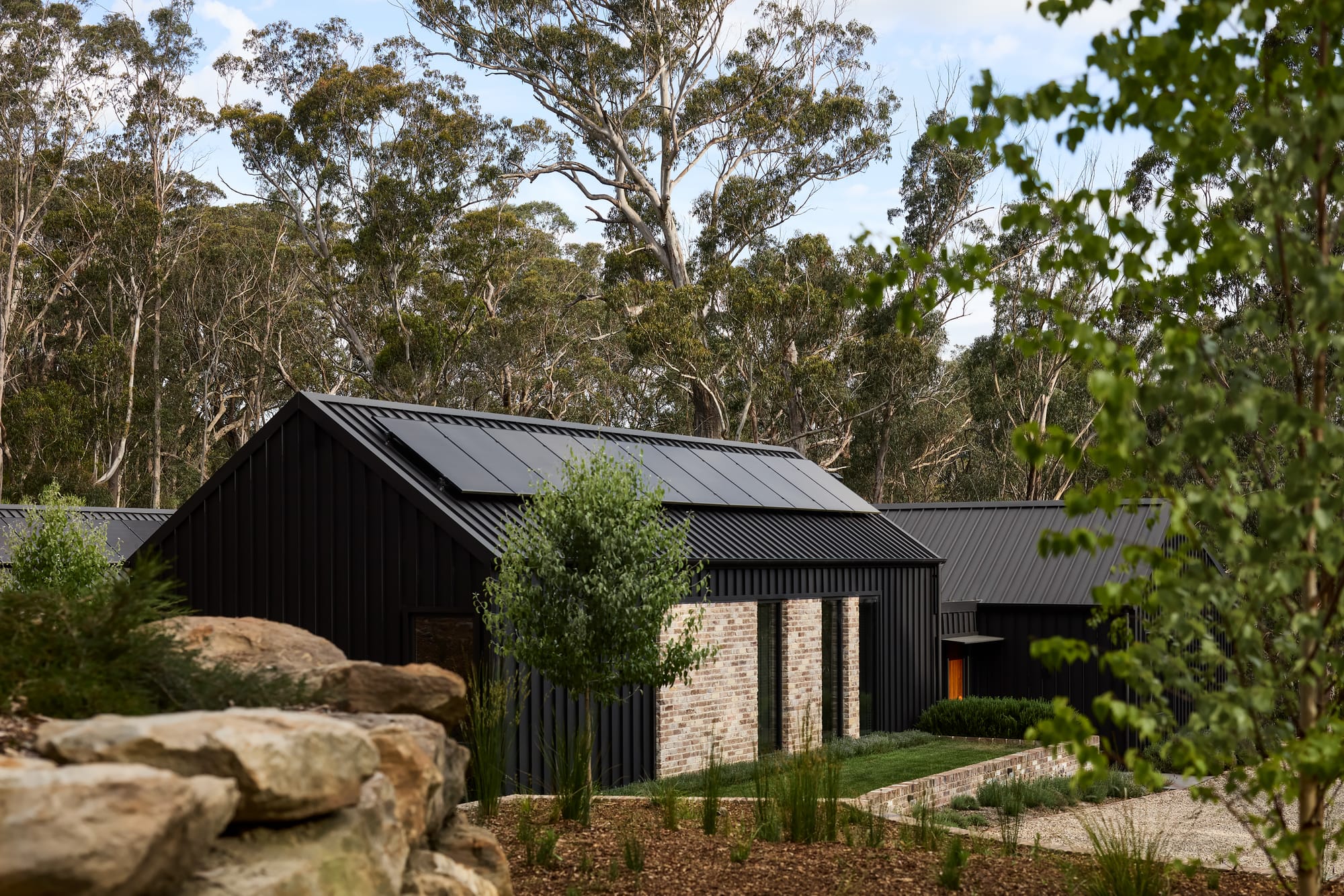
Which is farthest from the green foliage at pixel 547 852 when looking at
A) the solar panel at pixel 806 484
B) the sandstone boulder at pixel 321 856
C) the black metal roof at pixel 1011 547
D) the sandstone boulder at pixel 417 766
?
the black metal roof at pixel 1011 547

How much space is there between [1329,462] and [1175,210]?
146 cm

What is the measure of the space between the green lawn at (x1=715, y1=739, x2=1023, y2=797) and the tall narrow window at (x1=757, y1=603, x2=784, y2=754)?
112 cm

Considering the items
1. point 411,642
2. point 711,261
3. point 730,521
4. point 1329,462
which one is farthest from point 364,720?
point 711,261

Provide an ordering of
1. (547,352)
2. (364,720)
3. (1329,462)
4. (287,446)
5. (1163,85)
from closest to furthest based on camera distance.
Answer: (1329,462) < (1163,85) < (364,720) < (287,446) < (547,352)

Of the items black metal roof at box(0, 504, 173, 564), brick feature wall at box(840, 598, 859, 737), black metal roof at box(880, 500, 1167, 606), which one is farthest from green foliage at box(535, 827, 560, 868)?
black metal roof at box(0, 504, 173, 564)

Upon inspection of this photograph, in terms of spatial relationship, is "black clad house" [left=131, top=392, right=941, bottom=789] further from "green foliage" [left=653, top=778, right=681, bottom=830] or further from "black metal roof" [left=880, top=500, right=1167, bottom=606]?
"black metal roof" [left=880, top=500, right=1167, bottom=606]

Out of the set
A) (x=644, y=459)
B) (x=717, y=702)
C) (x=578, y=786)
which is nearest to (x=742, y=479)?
(x=644, y=459)

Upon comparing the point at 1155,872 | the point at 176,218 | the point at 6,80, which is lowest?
the point at 1155,872

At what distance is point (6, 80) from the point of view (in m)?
33.8

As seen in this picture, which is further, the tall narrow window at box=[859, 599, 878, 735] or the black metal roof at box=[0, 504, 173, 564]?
the black metal roof at box=[0, 504, 173, 564]

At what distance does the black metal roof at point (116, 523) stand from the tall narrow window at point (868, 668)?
1323cm

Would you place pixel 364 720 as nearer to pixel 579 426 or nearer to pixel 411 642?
pixel 411 642

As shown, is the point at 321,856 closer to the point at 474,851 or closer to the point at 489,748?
the point at 474,851

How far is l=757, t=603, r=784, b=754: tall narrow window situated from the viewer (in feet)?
52.2
